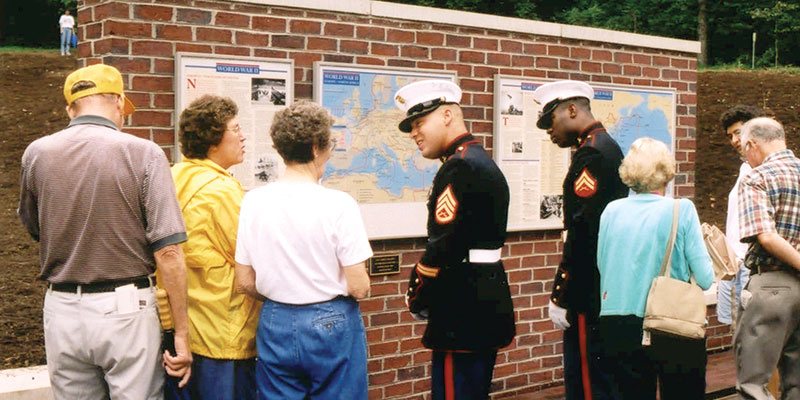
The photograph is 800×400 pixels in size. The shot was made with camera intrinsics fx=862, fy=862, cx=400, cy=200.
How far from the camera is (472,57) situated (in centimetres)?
621

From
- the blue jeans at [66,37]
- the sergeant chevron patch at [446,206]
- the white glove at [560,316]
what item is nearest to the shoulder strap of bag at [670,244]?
the white glove at [560,316]

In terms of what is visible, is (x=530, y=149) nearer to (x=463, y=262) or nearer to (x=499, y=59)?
(x=499, y=59)

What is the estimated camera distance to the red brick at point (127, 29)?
470cm

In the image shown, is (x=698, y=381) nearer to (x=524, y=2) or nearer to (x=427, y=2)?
(x=427, y=2)

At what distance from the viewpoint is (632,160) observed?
174 inches

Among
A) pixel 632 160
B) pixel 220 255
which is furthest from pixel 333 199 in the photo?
pixel 632 160

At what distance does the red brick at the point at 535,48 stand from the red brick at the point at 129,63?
9.70ft

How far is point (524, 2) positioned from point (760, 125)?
3245 cm

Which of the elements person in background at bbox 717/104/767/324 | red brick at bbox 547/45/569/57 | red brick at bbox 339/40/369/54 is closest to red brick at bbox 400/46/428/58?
red brick at bbox 339/40/369/54

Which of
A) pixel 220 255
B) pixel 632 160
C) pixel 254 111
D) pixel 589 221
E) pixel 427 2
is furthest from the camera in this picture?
pixel 427 2

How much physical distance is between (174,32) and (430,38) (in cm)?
186

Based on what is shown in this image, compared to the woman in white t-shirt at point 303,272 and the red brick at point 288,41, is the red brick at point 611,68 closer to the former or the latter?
the red brick at point 288,41

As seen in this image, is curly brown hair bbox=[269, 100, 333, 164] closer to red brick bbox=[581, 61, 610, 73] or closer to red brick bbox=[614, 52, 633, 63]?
red brick bbox=[581, 61, 610, 73]

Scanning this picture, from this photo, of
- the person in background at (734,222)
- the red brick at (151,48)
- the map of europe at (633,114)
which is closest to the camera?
the red brick at (151,48)
